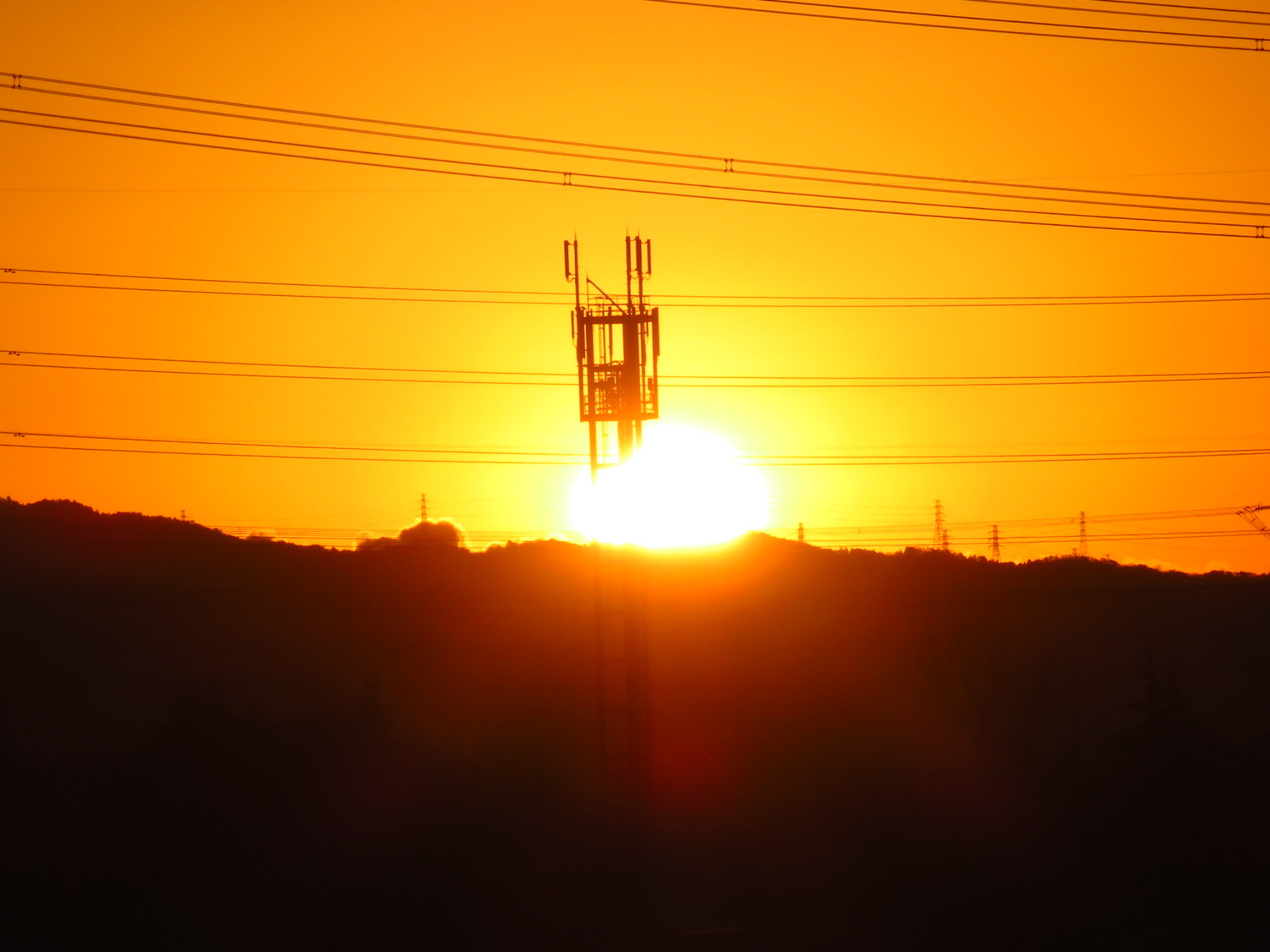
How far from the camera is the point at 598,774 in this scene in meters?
37.0

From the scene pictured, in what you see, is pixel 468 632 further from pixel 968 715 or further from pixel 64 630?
pixel 968 715

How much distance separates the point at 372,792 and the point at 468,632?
97.3ft

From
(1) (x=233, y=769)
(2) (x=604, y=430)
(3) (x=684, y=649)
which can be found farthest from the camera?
(3) (x=684, y=649)

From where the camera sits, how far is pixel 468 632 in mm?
65375

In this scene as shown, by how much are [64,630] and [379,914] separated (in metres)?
40.6

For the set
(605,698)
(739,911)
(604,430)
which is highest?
(604,430)

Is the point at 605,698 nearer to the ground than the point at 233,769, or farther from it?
farther from it

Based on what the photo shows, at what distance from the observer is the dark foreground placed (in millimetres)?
29172

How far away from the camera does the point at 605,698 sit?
25734 mm

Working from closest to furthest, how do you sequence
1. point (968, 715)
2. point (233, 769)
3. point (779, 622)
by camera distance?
point (233, 769) < point (968, 715) < point (779, 622)

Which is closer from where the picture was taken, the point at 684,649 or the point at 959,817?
the point at 959,817

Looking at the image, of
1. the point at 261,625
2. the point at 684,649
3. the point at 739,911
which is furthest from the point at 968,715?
the point at 261,625

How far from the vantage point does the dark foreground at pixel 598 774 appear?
2917 cm

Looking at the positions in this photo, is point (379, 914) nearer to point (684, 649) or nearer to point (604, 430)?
point (604, 430)
